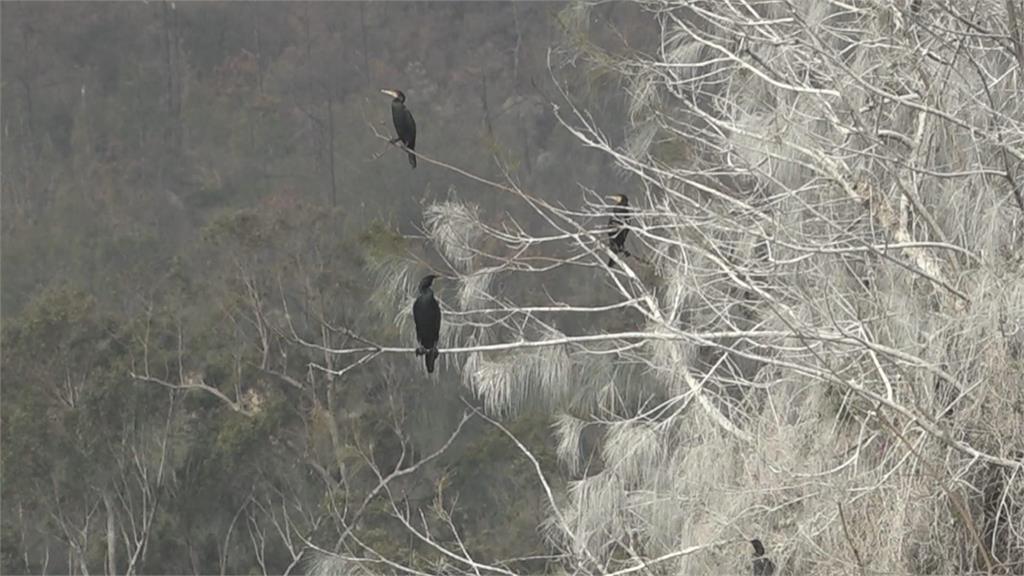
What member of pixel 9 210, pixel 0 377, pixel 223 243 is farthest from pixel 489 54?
pixel 0 377

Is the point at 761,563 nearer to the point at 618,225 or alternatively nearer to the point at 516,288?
the point at 618,225

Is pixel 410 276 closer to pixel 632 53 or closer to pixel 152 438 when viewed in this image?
pixel 632 53

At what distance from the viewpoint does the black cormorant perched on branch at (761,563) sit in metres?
3.88

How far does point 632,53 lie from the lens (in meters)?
4.89

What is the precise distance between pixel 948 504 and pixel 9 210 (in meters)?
16.9

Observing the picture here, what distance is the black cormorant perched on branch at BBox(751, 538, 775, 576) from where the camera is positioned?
12.7 ft

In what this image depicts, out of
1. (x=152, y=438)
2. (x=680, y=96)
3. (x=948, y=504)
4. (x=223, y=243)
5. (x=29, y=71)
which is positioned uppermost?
(x=680, y=96)

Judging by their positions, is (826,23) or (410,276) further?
(410,276)

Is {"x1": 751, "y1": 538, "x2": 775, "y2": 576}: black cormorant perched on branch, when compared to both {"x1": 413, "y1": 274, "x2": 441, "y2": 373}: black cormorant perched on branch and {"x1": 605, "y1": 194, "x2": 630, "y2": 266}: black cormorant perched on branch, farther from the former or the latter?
{"x1": 413, "y1": 274, "x2": 441, "y2": 373}: black cormorant perched on branch

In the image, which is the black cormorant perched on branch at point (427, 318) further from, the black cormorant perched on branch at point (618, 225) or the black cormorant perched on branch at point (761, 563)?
the black cormorant perched on branch at point (761, 563)

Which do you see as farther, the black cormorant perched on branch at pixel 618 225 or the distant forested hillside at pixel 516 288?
the black cormorant perched on branch at pixel 618 225

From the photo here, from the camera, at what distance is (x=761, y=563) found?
3.99 meters

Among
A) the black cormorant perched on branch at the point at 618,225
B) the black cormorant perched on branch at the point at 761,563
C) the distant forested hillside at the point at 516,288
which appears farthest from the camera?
the black cormorant perched on branch at the point at 618,225

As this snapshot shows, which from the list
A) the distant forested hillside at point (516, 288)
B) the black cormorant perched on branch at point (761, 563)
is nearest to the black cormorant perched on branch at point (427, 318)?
the distant forested hillside at point (516, 288)
